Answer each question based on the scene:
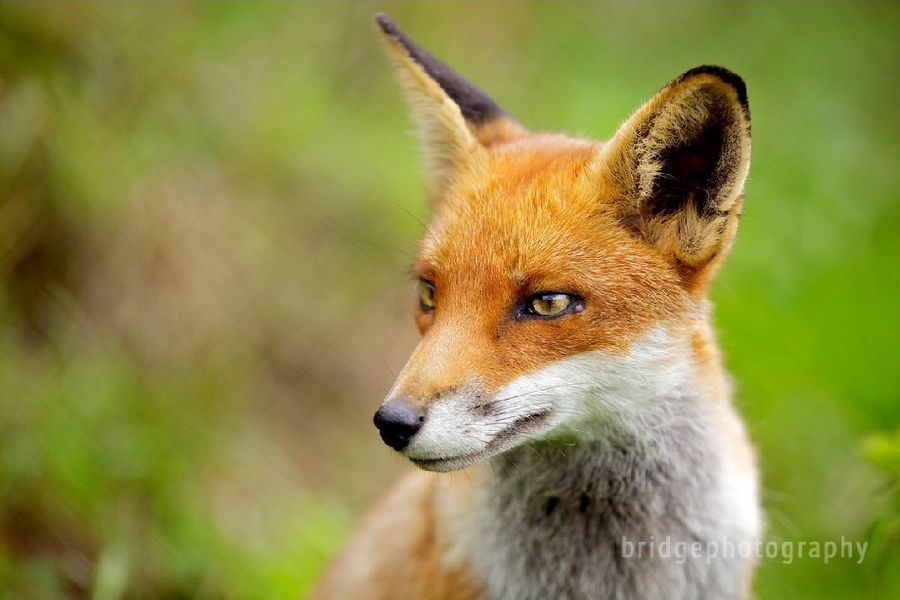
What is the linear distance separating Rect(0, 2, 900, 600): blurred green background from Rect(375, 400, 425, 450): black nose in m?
1.78

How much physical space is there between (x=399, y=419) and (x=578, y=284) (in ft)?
3.10

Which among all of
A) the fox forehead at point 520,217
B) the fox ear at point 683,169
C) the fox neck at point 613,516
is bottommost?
the fox neck at point 613,516

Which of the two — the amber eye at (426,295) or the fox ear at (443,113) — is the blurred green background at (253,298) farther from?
the amber eye at (426,295)

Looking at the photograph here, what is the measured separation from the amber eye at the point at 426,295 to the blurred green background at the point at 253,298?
845 millimetres

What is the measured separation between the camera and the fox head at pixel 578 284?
3527 millimetres

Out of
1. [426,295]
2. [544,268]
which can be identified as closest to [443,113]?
[426,295]

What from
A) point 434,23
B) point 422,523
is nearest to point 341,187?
point 434,23

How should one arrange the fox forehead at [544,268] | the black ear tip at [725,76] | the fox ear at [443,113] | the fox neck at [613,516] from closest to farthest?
1. the black ear tip at [725,76]
2. the fox forehead at [544,268]
3. the fox neck at [613,516]
4. the fox ear at [443,113]

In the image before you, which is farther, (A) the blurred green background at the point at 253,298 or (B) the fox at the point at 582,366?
(A) the blurred green background at the point at 253,298

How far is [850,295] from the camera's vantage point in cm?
828

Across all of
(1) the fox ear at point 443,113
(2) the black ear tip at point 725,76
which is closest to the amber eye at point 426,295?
(1) the fox ear at point 443,113

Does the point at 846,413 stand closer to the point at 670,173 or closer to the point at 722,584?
the point at 722,584

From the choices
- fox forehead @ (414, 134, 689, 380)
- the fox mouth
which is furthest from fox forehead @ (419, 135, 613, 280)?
the fox mouth

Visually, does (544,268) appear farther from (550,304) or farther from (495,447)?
(495,447)
